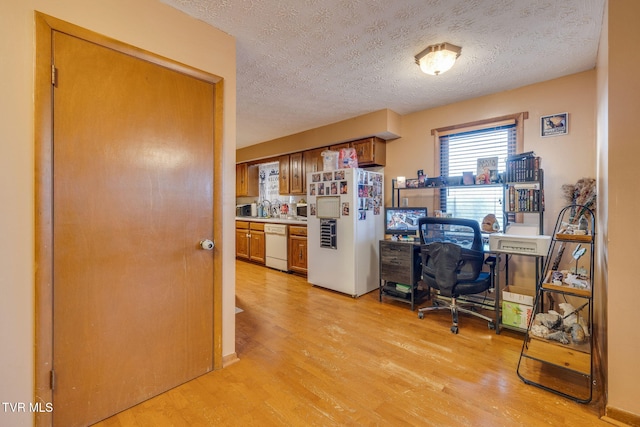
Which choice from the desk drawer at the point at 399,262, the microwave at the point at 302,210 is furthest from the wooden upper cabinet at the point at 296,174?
the desk drawer at the point at 399,262

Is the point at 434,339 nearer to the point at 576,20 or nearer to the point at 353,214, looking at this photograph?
the point at 353,214

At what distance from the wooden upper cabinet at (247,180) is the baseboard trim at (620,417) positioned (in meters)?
5.80

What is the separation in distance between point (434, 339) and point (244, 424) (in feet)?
5.42

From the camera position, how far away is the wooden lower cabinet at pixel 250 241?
520 centimetres

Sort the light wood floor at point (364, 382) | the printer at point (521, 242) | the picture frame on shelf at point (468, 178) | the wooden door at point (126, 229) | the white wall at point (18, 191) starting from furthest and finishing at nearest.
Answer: the picture frame on shelf at point (468, 178) → the printer at point (521, 242) → the light wood floor at point (364, 382) → the wooden door at point (126, 229) → the white wall at point (18, 191)

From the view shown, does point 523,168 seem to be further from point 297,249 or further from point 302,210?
point 302,210

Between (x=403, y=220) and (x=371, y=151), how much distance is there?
42.0 inches

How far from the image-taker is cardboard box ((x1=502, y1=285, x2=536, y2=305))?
240 centimetres

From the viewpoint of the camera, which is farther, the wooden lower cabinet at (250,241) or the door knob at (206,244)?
the wooden lower cabinet at (250,241)

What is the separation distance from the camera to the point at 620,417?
147 cm

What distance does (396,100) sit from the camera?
3.34 metres

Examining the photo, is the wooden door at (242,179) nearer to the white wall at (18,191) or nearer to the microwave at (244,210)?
the microwave at (244,210)

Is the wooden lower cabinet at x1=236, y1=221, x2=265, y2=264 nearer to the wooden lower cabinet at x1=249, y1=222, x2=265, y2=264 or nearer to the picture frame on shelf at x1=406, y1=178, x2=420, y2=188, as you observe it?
the wooden lower cabinet at x1=249, y1=222, x2=265, y2=264

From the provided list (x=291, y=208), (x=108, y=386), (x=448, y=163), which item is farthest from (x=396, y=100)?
(x=108, y=386)
